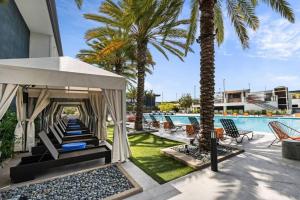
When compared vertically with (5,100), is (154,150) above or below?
below

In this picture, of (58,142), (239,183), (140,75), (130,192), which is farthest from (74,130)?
(239,183)

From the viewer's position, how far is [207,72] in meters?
6.48

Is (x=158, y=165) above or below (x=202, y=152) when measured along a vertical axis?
below

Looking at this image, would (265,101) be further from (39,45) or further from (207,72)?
(39,45)

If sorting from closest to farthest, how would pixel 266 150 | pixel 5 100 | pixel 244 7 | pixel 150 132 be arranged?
pixel 5 100 → pixel 266 150 → pixel 244 7 → pixel 150 132

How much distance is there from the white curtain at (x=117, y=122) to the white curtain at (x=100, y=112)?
391cm

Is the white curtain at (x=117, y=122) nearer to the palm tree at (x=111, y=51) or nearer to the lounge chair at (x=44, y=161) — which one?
the lounge chair at (x=44, y=161)

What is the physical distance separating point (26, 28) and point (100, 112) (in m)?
7.68

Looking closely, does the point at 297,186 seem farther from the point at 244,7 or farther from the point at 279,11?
the point at 244,7

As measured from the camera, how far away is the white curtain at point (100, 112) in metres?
9.28

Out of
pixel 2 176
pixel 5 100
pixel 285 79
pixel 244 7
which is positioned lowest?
pixel 2 176

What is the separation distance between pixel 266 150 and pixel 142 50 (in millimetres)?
9260

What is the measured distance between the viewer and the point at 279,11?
6.76 meters

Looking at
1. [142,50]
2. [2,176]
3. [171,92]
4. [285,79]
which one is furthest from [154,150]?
[171,92]
